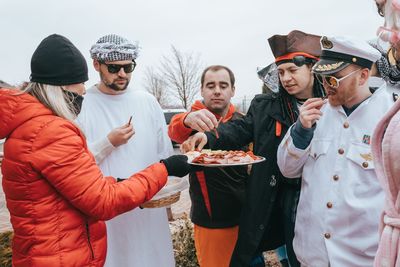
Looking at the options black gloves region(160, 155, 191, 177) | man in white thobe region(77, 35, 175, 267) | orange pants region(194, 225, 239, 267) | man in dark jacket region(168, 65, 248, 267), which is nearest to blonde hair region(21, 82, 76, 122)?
black gloves region(160, 155, 191, 177)

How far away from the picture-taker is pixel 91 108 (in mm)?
2752

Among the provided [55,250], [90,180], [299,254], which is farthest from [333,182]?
[55,250]

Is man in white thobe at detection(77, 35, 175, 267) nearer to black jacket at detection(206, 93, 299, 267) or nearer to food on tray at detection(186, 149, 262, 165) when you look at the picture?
food on tray at detection(186, 149, 262, 165)

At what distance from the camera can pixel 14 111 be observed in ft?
5.63

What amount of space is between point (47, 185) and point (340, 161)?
1.49 m

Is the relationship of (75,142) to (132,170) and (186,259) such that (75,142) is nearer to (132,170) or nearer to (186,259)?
(132,170)

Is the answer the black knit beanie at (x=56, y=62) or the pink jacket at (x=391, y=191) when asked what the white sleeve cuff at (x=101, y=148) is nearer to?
the black knit beanie at (x=56, y=62)

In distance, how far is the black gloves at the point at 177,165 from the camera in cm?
212

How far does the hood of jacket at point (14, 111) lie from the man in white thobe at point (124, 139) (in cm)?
82

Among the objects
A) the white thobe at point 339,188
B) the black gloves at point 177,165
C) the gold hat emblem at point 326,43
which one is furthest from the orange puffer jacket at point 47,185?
the gold hat emblem at point 326,43

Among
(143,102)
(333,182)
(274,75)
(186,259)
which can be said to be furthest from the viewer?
(186,259)

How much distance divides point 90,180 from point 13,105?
0.51 meters

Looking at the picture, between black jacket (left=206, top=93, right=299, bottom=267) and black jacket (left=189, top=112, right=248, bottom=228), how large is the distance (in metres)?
0.39

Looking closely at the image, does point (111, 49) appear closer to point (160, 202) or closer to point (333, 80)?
point (160, 202)
